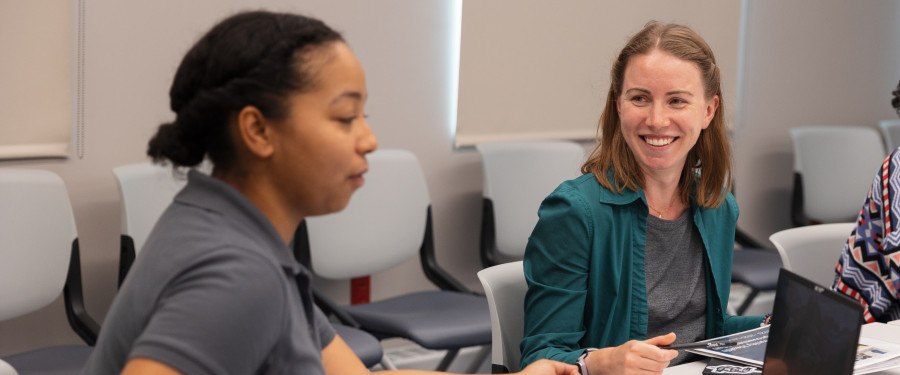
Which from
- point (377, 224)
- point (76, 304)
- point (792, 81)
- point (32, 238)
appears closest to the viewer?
point (32, 238)

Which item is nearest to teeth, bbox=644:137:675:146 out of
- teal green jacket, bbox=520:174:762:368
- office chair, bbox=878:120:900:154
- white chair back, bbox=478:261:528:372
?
teal green jacket, bbox=520:174:762:368

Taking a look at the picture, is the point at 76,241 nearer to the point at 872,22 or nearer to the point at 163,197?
the point at 163,197

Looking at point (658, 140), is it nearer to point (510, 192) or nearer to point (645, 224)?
point (645, 224)

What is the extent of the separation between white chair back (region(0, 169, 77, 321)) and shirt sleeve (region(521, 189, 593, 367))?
1596mm

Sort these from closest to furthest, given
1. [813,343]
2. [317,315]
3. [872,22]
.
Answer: [317,315] < [813,343] < [872,22]

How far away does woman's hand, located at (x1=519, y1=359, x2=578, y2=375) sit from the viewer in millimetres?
1458

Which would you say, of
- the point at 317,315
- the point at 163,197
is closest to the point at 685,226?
the point at 317,315

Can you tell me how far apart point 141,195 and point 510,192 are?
4.70 ft

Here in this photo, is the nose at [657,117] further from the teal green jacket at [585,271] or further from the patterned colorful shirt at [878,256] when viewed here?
the patterned colorful shirt at [878,256]

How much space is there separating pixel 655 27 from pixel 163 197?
168 centimetres

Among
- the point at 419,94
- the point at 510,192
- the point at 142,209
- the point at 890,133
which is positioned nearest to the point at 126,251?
the point at 142,209

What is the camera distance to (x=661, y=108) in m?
1.88

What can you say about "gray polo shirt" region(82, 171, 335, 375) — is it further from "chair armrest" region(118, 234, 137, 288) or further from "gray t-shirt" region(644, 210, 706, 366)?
"chair armrest" region(118, 234, 137, 288)

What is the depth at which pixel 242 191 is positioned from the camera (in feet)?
3.39
